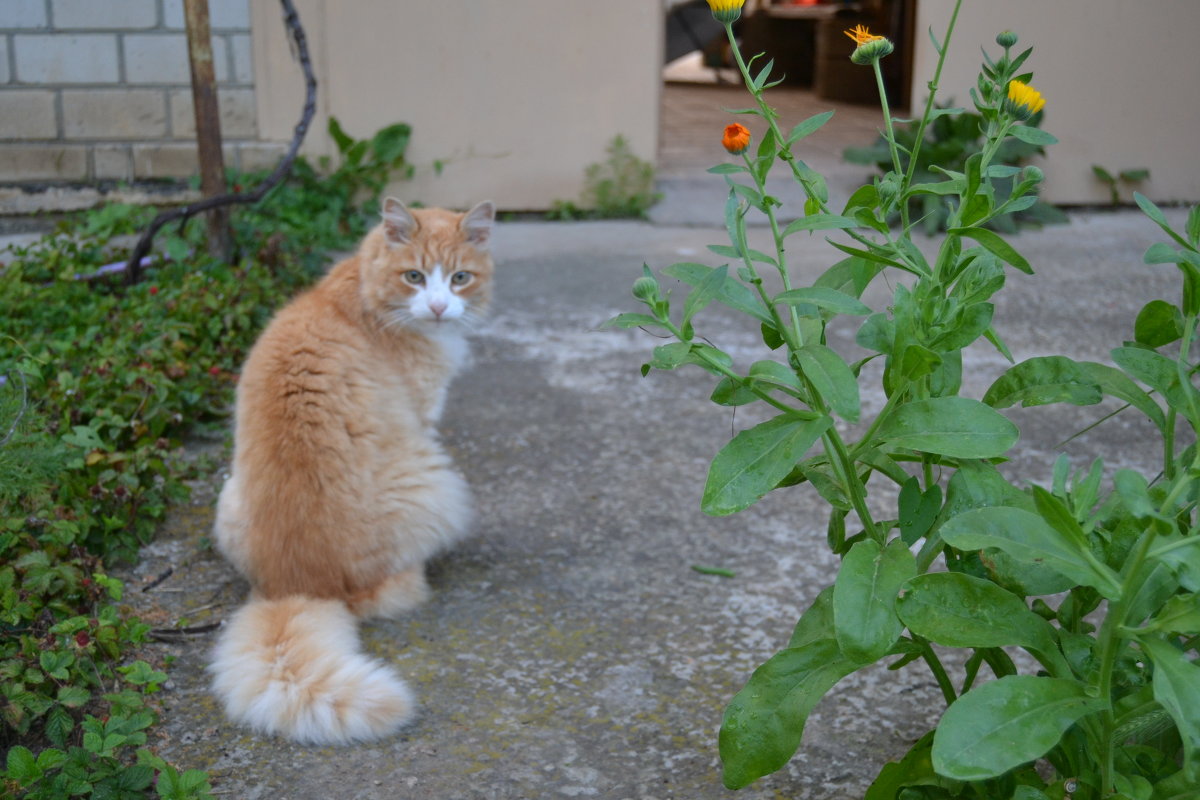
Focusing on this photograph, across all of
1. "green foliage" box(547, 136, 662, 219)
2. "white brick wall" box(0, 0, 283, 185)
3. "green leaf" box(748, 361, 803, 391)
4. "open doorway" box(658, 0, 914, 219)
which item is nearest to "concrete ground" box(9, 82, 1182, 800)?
"green leaf" box(748, 361, 803, 391)

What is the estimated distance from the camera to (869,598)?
1697 millimetres

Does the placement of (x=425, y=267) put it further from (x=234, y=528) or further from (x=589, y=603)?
(x=589, y=603)

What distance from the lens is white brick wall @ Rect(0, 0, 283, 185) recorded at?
22.3 feet

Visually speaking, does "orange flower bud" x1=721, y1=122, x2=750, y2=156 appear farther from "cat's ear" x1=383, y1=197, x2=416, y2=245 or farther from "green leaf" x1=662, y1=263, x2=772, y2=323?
"cat's ear" x1=383, y1=197, x2=416, y2=245

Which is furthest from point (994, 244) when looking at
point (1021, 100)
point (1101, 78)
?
point (1101, 78)

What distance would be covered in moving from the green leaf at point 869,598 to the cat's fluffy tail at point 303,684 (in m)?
1.20

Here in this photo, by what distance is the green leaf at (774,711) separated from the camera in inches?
73.5

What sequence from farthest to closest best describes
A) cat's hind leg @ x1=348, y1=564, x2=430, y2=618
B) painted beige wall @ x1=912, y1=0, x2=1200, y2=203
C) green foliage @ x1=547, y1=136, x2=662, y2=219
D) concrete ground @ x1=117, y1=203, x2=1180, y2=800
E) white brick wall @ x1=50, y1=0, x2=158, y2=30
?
painted beige wall @ x1=912, y1=0, x2=1200, y2=203, green foliage @ x1=547, y1=136, x2=662, y2=219, white brick wall @ x1=50, y1=0, x2=158, y2=30, cat's hind leg @ x1=348, y1=564, x2=430, y2=618, concrete ground @ x1=117, y1=203, x2=1180, y2=800

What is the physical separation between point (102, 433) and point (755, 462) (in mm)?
2714

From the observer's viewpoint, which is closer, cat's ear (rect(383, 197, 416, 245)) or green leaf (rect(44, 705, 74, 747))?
green leaf (rect(44, 705, 74, 747))

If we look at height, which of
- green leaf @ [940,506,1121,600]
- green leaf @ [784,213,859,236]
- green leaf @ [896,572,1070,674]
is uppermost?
green leaf @ [784,213,859,236]

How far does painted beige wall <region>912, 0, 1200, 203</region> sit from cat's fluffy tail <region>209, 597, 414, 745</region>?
21.2 ft

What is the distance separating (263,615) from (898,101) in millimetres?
10722

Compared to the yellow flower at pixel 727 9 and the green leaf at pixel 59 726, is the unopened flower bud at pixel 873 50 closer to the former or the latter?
the yellow flower at pixel 727 9
